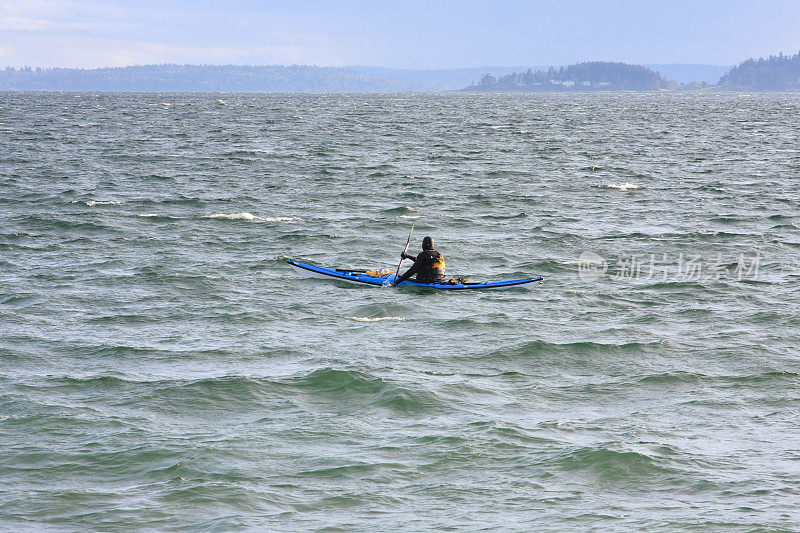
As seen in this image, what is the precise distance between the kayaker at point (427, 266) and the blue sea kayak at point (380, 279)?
0.43 feet

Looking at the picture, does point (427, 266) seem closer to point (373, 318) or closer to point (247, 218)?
point (373, 318)

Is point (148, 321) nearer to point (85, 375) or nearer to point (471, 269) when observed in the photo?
point (85, 375)

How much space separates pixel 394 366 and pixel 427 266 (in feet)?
17.4

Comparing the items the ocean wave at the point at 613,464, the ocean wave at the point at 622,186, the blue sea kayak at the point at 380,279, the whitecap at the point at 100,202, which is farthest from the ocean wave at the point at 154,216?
the ocean wave at the point at 613,464

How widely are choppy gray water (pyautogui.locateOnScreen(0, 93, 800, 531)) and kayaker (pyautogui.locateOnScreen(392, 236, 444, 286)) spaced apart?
2.02 feet

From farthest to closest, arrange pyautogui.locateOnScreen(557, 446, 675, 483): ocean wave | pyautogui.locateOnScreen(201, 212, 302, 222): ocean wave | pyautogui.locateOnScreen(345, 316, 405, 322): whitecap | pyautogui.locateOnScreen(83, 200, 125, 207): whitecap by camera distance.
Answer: pyautogui.locateOnScreen(83, 200, 125, 207): whitecap → pyautogui.locateOnScreen(201, 212, 302, 222): ocean wave → pyautogui.locateOnScreen(345, 316, 405, 322): whitecap → pyautogui.locateOnScreen(557, 446, 675, 483): ocean wave

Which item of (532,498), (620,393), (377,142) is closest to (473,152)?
(377,142)

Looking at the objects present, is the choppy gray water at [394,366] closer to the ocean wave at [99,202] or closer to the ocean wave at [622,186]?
the ocean wave at [99,202]

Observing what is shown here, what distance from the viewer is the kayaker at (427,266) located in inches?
749

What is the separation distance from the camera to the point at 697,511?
9.42 meters

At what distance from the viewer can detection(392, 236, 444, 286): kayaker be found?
19016mm

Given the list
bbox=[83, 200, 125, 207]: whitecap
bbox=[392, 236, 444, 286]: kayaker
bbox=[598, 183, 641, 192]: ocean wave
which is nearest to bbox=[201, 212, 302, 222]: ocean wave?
bbox=[83, 200, 125, 207]: whitecap

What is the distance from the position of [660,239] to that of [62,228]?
1659 centimetres

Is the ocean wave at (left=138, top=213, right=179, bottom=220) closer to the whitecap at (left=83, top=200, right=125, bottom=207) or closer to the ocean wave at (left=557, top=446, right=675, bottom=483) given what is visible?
the whitecap at (left=83, top=200, right=125, bottom=207)
